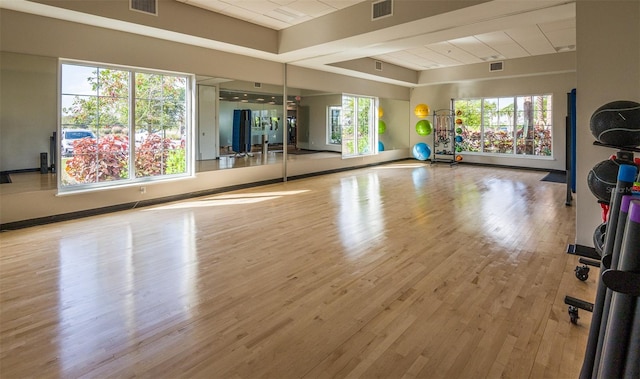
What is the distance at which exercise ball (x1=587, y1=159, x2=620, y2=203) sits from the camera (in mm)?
2805

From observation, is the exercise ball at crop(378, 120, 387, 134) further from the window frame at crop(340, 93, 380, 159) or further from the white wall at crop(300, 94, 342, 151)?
the white wall at crop(300, 94, 342, 151)

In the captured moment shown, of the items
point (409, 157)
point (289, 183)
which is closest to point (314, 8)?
point (289, 183)

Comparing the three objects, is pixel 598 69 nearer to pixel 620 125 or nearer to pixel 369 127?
pixel 620 125

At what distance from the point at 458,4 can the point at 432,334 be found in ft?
14.7

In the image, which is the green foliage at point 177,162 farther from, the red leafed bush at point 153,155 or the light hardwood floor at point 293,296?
the light hardwood floor at point 293,296

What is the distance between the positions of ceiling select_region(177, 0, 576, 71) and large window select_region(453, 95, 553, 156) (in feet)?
6.13

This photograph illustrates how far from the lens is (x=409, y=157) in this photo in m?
14.6

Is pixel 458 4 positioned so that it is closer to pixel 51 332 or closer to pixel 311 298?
pixel 311 298

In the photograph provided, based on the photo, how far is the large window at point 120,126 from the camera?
5723mm

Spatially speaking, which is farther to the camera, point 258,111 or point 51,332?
point 258,111

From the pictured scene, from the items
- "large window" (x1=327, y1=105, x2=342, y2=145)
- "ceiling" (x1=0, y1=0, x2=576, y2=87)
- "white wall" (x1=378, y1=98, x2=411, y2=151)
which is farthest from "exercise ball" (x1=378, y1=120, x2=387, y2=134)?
"ceiling" (x1=0, y1=0, x2=576, y2=87)

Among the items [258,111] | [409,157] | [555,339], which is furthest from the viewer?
[409,157]

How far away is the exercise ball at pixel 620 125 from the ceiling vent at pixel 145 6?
6005mm

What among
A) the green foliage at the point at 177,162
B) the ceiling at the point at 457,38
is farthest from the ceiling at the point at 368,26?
the green foliage at the point at 177,162
